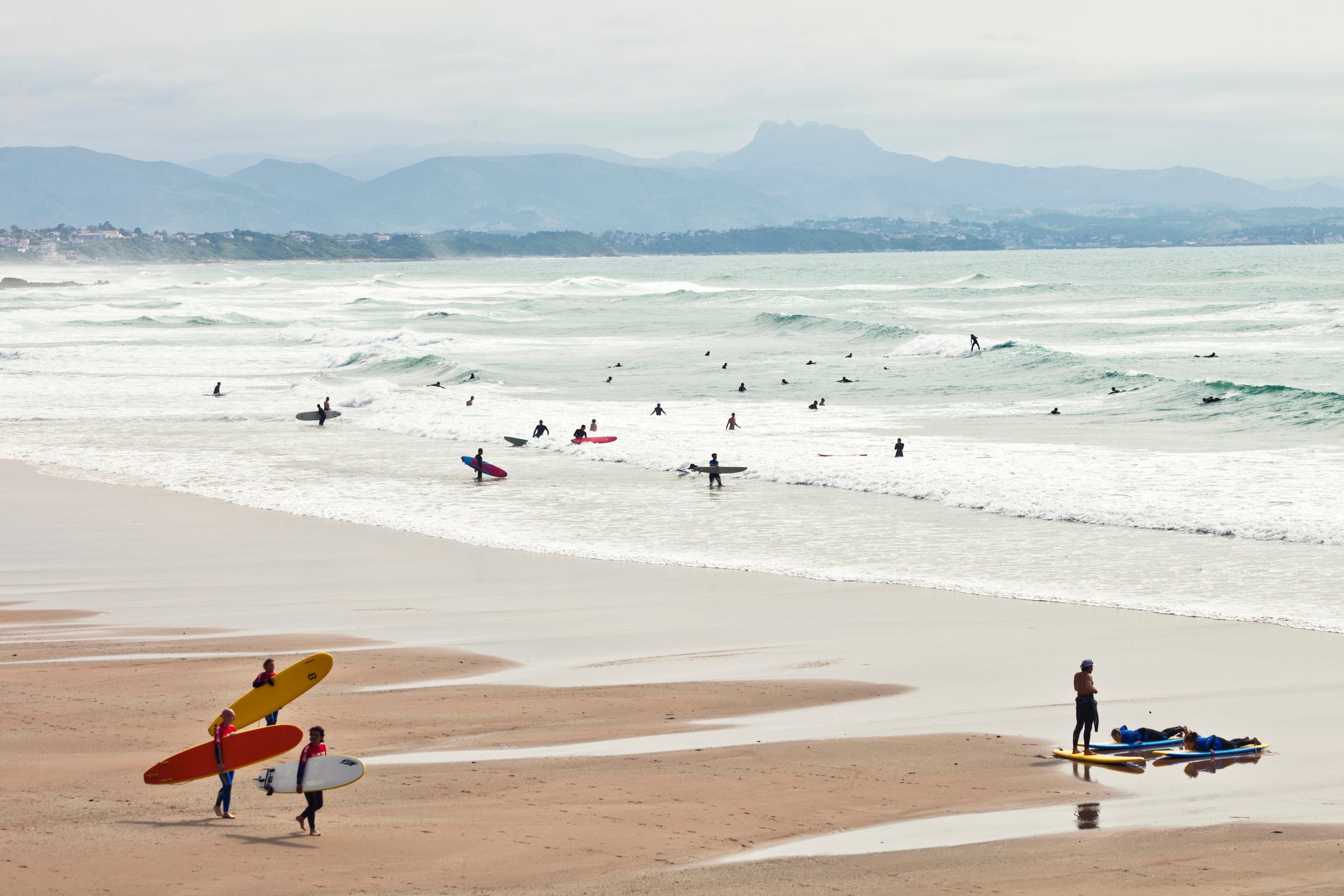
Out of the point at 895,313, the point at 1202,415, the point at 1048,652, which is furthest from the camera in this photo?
the point at 895,313

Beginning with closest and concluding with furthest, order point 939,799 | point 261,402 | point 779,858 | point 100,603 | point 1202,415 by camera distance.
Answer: point 779,858 → point 939,799 → point 100,603 → point 1202,415 → point 261,402

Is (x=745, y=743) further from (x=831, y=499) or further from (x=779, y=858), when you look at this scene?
(x=831, y=499)

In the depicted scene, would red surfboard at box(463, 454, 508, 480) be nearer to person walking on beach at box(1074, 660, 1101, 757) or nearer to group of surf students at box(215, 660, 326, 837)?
group of surf students at box(215, 660, 326, 837)

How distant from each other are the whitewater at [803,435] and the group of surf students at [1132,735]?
5126 mm

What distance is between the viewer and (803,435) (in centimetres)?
3547

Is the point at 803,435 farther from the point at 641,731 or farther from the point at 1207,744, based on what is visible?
the point at 1207,744

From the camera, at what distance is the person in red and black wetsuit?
9391 mm

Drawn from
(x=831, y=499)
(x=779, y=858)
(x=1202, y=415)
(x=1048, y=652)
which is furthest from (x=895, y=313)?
(x=779, y=858)

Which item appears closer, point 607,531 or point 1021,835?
point 1021,835

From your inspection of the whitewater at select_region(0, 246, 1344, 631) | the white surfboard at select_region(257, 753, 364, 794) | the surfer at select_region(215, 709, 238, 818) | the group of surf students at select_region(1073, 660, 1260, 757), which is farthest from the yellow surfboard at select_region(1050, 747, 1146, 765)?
the surfer at select_region(215, 709, 238, 818)

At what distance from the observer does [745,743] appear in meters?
11.6

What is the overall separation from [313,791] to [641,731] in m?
3.48

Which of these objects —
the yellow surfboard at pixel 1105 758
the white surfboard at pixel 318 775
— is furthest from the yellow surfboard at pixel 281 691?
the yellow surfboard at pixel 1105 758

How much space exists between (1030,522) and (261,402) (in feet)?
100
